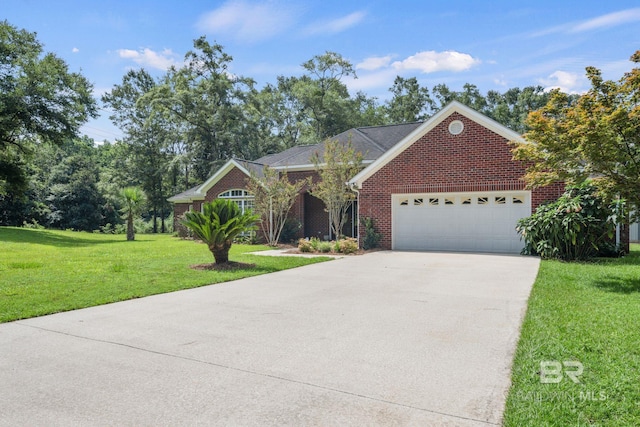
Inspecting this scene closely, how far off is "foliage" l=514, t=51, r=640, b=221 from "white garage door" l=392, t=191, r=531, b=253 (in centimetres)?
565

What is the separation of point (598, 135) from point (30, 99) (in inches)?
1047

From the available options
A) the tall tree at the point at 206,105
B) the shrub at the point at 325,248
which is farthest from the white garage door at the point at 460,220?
the tall tree at the point at 206,105

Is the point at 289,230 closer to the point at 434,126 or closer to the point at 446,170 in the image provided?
the point at 446,170

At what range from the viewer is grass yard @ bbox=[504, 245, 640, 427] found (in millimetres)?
2989

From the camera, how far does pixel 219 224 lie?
1119cm

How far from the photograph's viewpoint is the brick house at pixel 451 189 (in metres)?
14.2

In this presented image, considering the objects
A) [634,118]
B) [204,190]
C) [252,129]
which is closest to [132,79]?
[252,129]

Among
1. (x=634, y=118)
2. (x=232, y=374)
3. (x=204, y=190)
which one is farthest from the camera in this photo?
(x=204, y=190)

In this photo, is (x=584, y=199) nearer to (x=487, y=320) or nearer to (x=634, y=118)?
(x=634, y=118)

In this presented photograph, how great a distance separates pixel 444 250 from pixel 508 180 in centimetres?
322

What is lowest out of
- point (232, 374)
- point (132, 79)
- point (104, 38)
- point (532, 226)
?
point (232, 374)

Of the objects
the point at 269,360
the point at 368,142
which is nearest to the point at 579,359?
the point at 269,360

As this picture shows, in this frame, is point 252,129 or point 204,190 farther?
point 252,129

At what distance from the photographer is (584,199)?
11.6m
